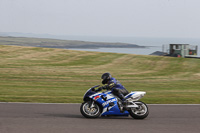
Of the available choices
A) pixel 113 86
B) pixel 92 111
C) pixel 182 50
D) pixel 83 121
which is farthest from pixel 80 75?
pixel 182 50

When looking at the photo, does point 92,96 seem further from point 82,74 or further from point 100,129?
point 82,74

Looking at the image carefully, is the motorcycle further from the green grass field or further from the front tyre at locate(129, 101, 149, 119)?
the green grass field

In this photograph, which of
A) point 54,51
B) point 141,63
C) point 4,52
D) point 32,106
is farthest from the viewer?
point 54,51

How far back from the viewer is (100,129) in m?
7.81

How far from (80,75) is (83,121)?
46.0 feet

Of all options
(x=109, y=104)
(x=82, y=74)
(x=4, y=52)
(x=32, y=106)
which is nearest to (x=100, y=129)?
(x=109, y=104)

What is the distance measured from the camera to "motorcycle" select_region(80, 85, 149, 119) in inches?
364

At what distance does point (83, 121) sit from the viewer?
8805 mm

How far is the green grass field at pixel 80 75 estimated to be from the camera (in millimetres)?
14594

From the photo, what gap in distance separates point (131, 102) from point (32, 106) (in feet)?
12.8

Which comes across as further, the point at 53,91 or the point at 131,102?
the point at 53,91

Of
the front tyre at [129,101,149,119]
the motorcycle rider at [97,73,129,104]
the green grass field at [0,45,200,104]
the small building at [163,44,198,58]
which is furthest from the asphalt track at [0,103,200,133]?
the small building at [163,44,198,58]

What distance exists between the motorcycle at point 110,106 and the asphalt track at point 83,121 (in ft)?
0.56

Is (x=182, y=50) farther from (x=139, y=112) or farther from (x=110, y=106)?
(x=110, y=106)
